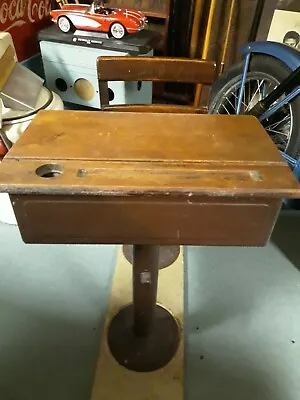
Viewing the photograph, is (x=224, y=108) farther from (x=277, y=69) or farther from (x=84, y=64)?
(x=84, y=64)

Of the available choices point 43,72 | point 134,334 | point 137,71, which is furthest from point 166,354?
point 43,72

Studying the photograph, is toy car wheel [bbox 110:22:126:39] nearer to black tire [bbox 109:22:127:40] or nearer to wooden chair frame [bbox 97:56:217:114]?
black tire [bbox 109:22:127:40]

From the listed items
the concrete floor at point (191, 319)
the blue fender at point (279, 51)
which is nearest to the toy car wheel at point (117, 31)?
the blue fender at point (279, 51)

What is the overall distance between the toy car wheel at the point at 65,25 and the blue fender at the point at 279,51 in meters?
1.02

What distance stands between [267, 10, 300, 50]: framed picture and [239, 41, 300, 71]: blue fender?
0.29 m

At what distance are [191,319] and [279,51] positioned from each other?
50.5 inches

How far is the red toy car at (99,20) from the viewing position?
6.61 feet

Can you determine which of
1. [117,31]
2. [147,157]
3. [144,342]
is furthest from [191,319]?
[117,31]

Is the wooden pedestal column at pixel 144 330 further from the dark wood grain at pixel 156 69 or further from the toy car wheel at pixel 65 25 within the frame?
the toy car wheel at pixel 65 25

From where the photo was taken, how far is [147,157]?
80 centimetres

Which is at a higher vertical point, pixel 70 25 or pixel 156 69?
pixel 156 69

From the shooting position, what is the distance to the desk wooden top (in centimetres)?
67

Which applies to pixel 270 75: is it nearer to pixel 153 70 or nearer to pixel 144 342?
pixel 153 70

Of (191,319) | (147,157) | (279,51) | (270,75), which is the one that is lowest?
(191,319)
